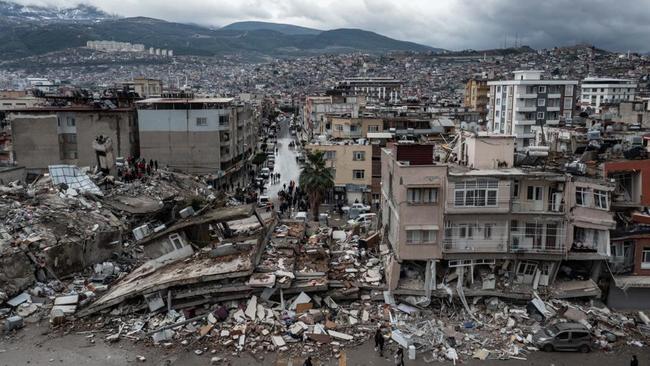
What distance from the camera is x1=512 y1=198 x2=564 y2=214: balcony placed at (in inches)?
829

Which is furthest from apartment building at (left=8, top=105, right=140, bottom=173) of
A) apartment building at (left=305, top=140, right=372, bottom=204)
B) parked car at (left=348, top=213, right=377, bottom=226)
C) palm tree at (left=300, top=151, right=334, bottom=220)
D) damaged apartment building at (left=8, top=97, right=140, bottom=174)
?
parked car at (left=348, top=213, right=377, bottom=226)

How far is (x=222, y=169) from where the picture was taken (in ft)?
149

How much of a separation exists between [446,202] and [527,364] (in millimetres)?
6334

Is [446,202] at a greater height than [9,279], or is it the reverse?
[446,202]

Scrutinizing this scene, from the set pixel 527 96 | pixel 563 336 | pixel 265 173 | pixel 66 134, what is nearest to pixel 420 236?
pixel 563 336

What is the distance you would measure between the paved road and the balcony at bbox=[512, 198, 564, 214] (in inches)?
1010

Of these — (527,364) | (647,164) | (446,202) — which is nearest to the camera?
(527,364)

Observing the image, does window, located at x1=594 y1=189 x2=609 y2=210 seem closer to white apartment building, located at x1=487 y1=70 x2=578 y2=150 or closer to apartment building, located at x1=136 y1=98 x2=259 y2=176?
apartment building, located at x1=136 y1=98 x2=259 y2=176

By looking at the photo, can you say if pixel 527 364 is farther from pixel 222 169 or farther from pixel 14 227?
pixel 222 169

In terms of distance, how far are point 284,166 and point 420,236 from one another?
44.3 m

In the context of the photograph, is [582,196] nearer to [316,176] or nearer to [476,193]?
[476,193]

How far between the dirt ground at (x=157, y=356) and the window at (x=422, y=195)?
5683 millimetres

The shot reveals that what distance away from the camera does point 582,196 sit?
21047 millimetres

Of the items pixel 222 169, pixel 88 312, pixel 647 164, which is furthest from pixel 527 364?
pixel 222 169
